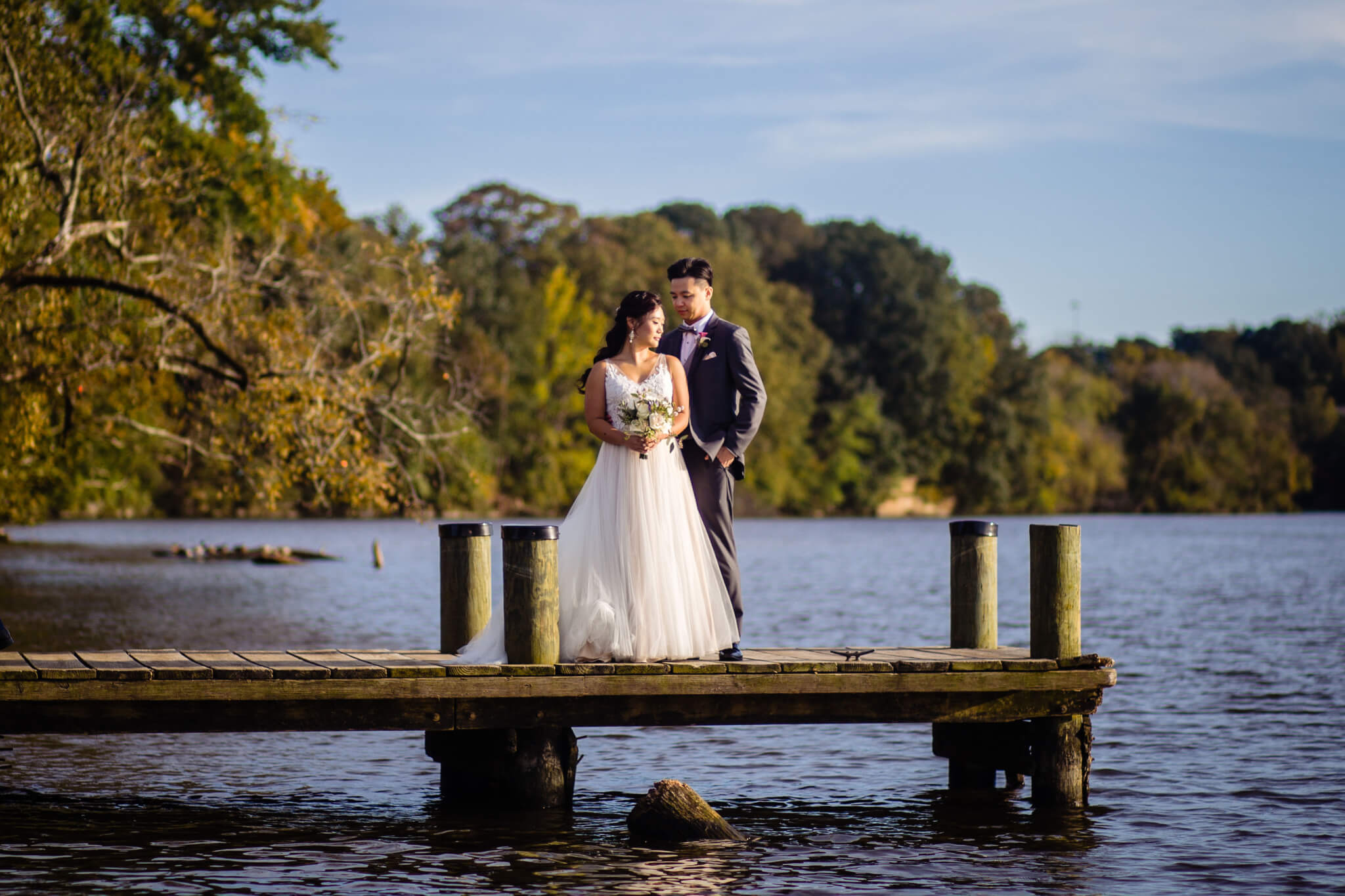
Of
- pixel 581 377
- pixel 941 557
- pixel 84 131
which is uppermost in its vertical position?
pixel 84 131

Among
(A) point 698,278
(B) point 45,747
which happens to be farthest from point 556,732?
(B) point 45,747

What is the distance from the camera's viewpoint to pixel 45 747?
14867 mm

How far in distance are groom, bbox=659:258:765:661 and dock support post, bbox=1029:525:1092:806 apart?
7.16 feet

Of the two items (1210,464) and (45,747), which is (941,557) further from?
(1210,464)

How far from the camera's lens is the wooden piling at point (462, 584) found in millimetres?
11539

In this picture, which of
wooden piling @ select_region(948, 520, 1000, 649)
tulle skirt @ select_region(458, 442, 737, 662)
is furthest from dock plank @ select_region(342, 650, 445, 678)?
wooden piling @ select_region(948, 520, 1000, 649)

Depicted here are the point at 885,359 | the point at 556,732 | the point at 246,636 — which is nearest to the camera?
the point at 556,732

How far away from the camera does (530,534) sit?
33.8ft

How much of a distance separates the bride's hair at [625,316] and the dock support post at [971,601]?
119 inches

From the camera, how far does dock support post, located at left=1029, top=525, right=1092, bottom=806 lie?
36.9ft

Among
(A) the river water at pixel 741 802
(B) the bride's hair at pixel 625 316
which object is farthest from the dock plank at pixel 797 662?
(B) the bride's hair at pixel 625 316

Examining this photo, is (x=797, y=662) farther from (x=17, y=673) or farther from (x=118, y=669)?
(x=17, y=673)

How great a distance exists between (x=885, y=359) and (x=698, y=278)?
91.4m

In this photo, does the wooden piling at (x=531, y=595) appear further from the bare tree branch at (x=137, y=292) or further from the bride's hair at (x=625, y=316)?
the bare tree branch at (x=137, y=292)
